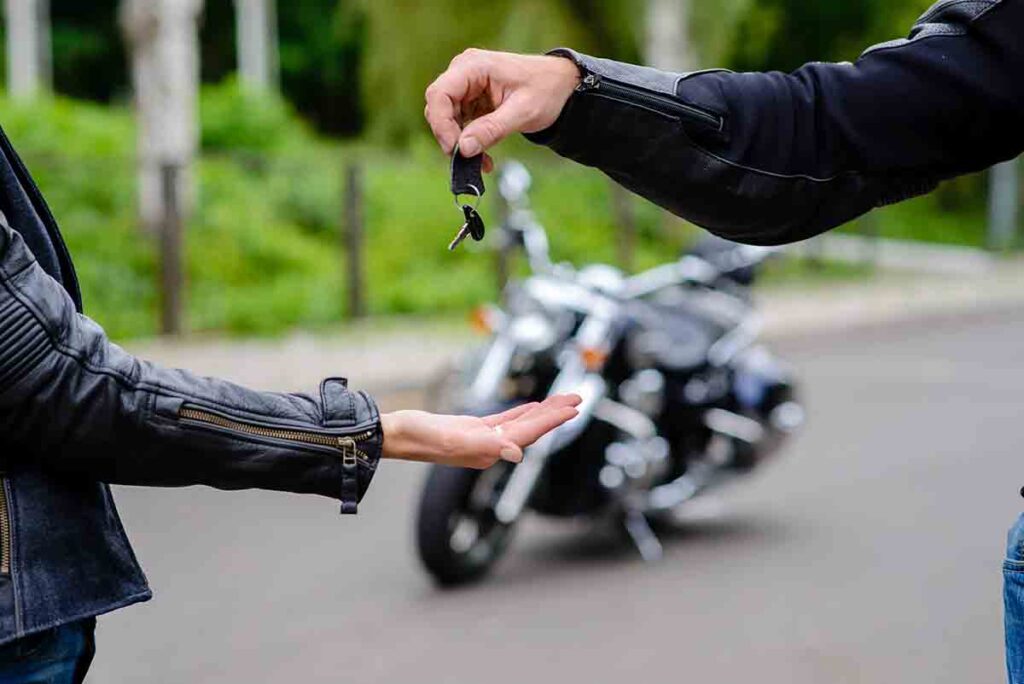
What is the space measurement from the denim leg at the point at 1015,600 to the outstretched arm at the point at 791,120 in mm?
471

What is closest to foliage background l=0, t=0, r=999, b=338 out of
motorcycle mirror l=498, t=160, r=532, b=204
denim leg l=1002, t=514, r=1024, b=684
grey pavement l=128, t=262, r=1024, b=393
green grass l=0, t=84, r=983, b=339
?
green grass l=0, t=84, r=983, b=339

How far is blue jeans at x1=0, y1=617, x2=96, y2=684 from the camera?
68.4 inches

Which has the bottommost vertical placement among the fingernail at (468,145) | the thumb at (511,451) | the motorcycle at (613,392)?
the motorcycle at (613,392)

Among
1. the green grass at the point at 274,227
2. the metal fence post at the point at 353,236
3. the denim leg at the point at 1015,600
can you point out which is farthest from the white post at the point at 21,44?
the denim leg at the point at 1015,600

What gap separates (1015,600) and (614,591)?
367cm

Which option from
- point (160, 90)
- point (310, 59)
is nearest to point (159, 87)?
point (160, 90)

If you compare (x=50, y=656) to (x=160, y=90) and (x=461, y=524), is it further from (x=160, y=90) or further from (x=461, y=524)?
(x=160, y=90)

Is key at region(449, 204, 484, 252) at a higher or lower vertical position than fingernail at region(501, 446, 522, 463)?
higher

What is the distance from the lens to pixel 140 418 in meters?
1.73

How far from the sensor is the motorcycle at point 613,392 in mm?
5523

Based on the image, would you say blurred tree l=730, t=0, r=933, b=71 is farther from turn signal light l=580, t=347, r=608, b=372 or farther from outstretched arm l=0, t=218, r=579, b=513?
outstretched arm l=0, t=218, r=579, b=513

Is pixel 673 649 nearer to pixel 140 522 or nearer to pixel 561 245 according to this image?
pixel 140 522

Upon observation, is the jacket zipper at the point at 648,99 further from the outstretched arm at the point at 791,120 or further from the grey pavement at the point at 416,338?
the grey pavement at the point at 416,338

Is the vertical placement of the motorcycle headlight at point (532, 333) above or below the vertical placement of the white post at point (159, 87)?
above
